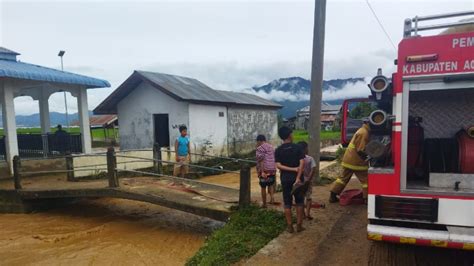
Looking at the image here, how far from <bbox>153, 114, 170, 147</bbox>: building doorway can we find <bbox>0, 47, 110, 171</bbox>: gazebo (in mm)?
3667

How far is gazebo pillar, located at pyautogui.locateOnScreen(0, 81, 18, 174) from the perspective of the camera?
1141cm

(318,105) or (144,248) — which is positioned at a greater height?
(318,105)

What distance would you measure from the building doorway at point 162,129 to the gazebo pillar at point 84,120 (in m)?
3.75

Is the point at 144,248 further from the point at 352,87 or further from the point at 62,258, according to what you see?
the point at 352,87

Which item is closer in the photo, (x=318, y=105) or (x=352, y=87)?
(x=318, y=105)

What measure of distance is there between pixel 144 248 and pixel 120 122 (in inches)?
465

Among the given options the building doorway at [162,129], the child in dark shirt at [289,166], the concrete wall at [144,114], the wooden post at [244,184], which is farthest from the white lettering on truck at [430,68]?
the building doorway at [162,129]

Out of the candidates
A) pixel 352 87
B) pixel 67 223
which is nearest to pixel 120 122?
pixel 67 223

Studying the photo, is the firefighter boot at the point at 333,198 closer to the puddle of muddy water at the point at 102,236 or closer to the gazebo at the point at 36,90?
the puddle of muddy water at the point at 102,236

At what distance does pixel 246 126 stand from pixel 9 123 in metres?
12.2

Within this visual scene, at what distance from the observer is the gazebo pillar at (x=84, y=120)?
13.5 m

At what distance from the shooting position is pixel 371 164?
3863mm

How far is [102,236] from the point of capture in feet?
26.4

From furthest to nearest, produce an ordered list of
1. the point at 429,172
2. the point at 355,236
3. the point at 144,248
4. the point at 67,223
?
the point at 67,223
the point at 144,248
the point at 355,236
the point at 429,172
